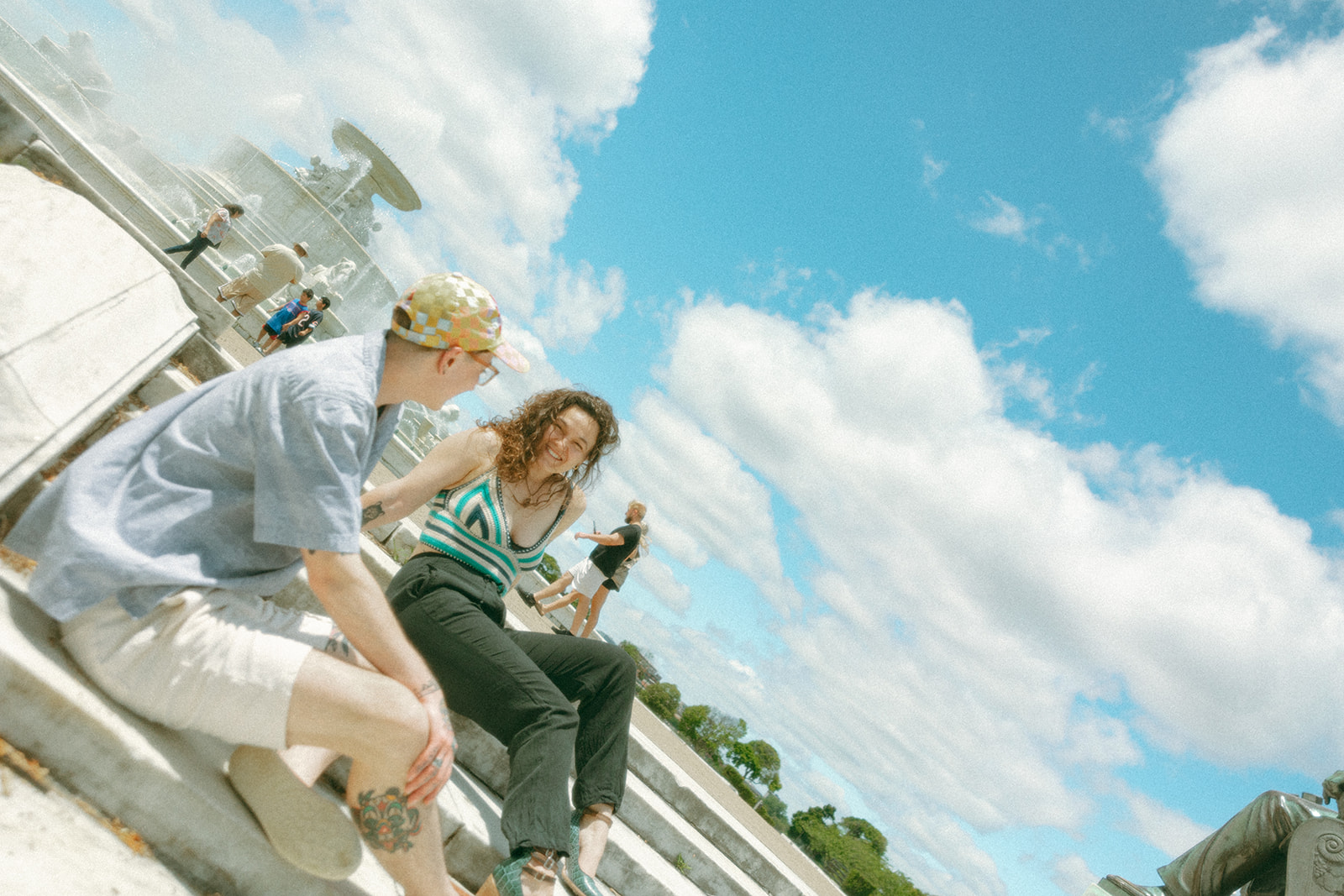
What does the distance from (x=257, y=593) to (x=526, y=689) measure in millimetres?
1062

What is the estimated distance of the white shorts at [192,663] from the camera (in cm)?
186

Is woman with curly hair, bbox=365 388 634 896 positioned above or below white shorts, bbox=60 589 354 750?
above

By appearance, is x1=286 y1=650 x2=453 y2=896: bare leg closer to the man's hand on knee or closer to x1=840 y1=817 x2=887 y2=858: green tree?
the man's hand on knee

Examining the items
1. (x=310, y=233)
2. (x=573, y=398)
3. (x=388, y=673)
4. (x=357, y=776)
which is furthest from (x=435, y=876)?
(x=310, y=233)

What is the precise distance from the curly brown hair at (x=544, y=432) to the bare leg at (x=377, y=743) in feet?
4.81

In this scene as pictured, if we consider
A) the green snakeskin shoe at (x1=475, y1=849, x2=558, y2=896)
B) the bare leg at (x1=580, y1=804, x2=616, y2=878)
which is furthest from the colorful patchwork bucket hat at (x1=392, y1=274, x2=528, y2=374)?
the bare leg at (x1=580, y1=804, x2=616, y2=878)

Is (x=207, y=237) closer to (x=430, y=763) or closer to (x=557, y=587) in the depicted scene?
(x=557, y=587)

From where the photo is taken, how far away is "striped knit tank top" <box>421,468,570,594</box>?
320cm

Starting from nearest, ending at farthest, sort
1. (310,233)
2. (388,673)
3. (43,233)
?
(388,673), (43,233), (310,233)

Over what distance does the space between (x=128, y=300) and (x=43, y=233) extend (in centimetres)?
36

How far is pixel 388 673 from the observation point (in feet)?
6.67

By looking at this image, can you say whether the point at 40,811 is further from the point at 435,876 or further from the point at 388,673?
the point at 435,876

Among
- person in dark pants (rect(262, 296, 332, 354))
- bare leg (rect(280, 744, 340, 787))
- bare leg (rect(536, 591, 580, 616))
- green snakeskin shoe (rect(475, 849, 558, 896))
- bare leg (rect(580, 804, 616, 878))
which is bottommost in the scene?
bare leg (rect(280, 744, 340, 787))

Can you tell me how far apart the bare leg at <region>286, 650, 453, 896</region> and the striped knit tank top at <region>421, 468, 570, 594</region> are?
120 cm
